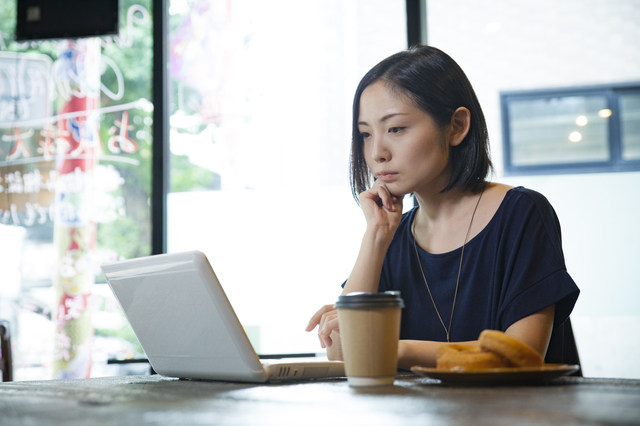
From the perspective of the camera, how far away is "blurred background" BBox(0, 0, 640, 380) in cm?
279

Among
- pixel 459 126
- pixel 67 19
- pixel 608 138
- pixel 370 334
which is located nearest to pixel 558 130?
pixel 608 138

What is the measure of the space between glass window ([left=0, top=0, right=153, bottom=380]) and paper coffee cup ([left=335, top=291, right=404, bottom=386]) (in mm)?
2394

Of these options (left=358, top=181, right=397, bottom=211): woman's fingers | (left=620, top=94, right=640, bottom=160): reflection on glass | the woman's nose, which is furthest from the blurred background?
the woman's nose

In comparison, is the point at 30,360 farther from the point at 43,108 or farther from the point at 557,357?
the point at 557,357

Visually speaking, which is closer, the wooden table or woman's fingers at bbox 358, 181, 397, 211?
the wooden table

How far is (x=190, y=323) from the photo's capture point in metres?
0.92

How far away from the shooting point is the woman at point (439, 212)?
1.28 m

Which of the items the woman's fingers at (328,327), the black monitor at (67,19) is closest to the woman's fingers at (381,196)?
the woman's fingers at (328,327)

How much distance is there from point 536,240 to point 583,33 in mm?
1988

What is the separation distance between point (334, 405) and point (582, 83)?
2.67 metres

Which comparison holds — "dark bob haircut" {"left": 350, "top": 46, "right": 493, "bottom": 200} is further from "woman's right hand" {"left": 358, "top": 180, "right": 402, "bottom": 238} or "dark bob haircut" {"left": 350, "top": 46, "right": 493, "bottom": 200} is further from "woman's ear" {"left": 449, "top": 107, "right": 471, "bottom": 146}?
"woman's right hand" {"left": 358, "top": 180, "right": 402, "bottom": 238}

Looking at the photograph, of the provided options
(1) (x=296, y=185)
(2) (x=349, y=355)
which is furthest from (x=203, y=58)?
(2) (x=349, y=355)

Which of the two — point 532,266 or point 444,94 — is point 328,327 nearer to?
point 532,266

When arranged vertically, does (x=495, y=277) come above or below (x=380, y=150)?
below
